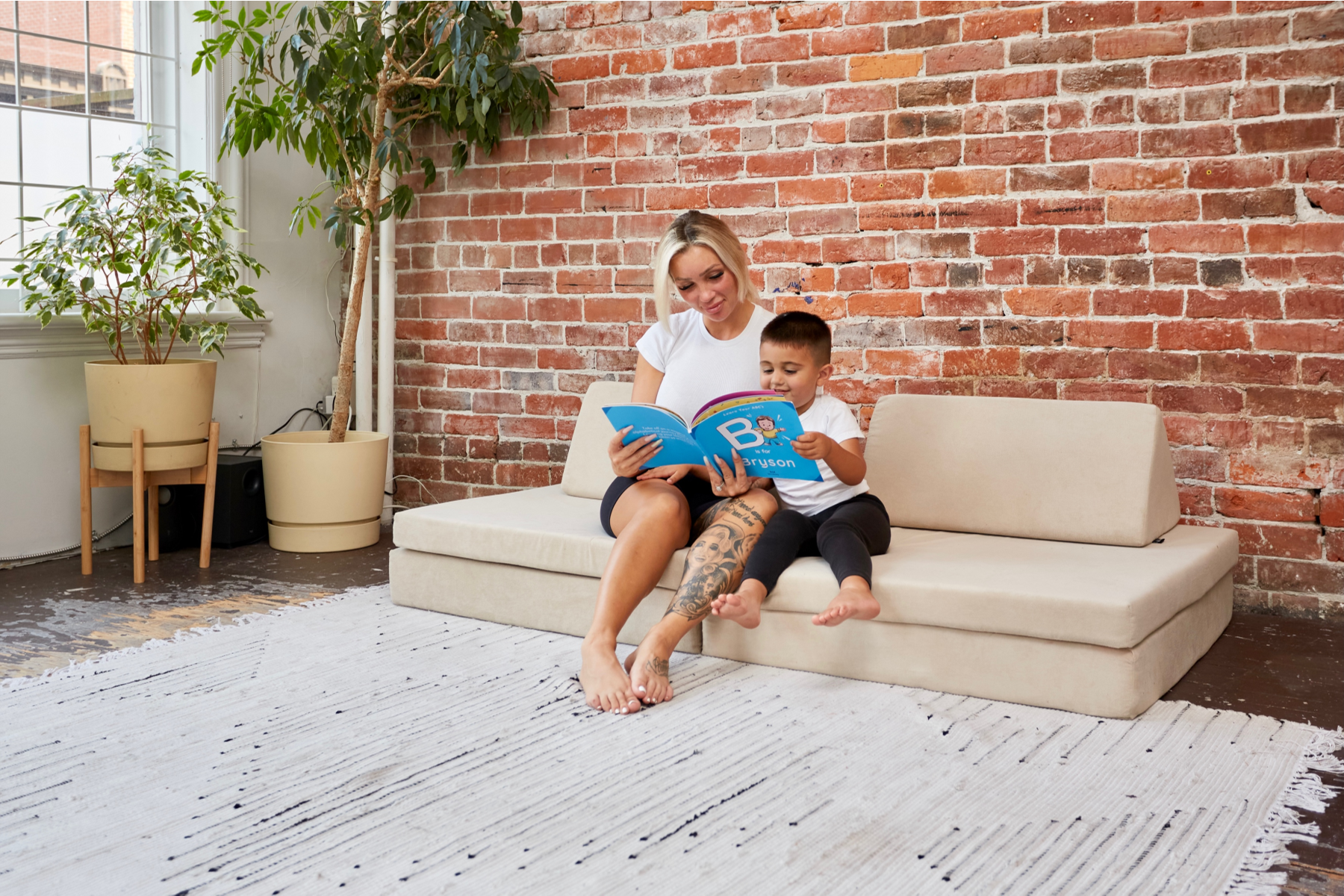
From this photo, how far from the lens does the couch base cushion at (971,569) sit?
207 centimetres

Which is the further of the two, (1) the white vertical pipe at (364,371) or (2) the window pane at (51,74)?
(1) the white vertical pipe at (364,371)

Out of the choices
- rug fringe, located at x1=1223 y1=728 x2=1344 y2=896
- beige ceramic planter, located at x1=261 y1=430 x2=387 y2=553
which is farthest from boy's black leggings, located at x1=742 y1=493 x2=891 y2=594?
beige ceramic planter, located at x1=261 y1=430 x2=387 y2=553

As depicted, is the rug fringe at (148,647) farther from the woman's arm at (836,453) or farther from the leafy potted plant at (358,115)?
the woman's arm at (836,453)

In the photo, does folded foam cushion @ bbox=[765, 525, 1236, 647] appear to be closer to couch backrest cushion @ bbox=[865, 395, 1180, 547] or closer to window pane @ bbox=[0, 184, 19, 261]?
couch backrest cushion @ bbox=[865, 395, 1180, 547]

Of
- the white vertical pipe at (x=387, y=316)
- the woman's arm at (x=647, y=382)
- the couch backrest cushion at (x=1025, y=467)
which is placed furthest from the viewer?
the white vertical pipe at (x=387, y=316)

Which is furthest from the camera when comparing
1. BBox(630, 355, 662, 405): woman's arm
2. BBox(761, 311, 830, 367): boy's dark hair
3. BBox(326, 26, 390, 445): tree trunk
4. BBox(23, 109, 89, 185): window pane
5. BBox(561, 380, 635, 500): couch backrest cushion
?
BBox(326, 26, 390, 445): tree trunk

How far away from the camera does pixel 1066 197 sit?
3.03 m

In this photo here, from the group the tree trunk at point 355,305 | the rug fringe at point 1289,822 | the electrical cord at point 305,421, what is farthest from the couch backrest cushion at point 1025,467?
the electrical cord at point 305,421

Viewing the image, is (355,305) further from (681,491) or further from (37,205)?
(681,491)

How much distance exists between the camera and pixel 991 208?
3.13 m

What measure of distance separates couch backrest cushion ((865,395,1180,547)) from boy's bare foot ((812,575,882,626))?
68 centimetres

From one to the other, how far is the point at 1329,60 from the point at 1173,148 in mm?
401

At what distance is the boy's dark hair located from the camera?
8.00ft

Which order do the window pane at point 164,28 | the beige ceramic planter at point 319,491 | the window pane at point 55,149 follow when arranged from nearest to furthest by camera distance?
1. the window pane at point 55,149
2. the beige ceramic planter at point 319,491
3. the window pane at point 164,28
